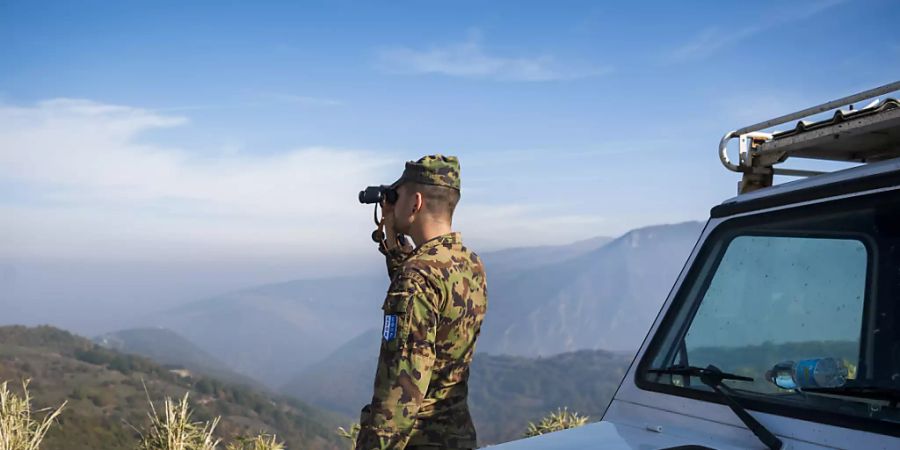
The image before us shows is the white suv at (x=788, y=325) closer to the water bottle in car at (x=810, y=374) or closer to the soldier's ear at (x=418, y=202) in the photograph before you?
the water bottle in car at (x=810, y=374)

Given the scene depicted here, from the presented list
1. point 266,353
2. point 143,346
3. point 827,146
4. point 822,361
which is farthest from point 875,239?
point 266,353

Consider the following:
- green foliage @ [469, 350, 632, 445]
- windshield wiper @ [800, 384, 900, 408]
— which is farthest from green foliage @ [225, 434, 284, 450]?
green foliage @ [469, 350, 632, 445]

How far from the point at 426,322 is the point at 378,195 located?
0.56 m

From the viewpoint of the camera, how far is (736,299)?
2.63 metres

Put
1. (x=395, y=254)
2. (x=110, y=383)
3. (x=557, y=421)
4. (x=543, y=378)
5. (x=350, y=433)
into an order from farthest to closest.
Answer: (x=543, y=378) → (x=110, y=383) → (x=557, y=421) → (x=350, y=433) → (x=395, y=254)

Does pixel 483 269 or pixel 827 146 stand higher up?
pixel 827 146

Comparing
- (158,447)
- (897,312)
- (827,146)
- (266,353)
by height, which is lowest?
(266,353)

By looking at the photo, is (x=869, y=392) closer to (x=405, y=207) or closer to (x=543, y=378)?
(x=405, y=207)

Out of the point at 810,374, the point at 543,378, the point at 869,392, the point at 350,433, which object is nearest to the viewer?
the point at 869,392

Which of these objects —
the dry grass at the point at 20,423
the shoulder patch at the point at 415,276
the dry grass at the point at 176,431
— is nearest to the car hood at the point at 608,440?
the shoulder patch at the point at 415,276

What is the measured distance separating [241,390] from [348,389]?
43014 millimetres

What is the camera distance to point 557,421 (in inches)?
318

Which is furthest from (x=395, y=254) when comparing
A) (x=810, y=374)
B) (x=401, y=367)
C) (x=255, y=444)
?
(x=255, y=444)

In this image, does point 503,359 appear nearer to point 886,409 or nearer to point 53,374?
point 53,374
